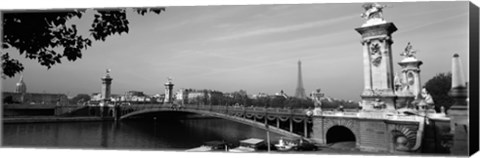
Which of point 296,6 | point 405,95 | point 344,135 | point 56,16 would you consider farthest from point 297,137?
point 56,16

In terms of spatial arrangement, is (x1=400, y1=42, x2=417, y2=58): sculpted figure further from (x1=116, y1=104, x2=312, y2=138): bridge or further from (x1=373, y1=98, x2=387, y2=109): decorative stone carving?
(x1=116, y1=104, x2=312, y2=138): bridge

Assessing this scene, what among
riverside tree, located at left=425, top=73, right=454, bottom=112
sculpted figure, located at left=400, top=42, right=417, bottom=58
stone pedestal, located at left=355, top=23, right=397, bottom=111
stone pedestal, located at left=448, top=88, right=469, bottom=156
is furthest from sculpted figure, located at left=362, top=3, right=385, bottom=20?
stone pedestal, located at left=448, top=88, right=469, bottom=156

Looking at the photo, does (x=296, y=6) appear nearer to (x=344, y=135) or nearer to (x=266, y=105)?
(x=344, y=135)

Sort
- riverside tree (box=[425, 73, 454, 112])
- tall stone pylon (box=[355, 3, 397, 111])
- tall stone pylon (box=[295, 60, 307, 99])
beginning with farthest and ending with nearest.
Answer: tall stone pylon (box=[295, 60, 307, 99]) → tall stone pylon (box=[355, 3, 397, 111]) → riverside tree (box=[425, 73, 454, 112])

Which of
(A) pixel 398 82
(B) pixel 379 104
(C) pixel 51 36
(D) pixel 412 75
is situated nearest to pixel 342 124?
(B) pixel 379 104

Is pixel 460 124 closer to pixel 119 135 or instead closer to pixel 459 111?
pixel 459 111

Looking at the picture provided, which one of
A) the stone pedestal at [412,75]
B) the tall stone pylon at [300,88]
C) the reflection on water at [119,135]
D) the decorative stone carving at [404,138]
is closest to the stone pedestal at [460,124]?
the decorative stone carving at [404,138]

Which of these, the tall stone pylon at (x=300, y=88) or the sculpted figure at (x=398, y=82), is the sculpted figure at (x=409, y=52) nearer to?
the sculpted figure at (x=398, y=82)
